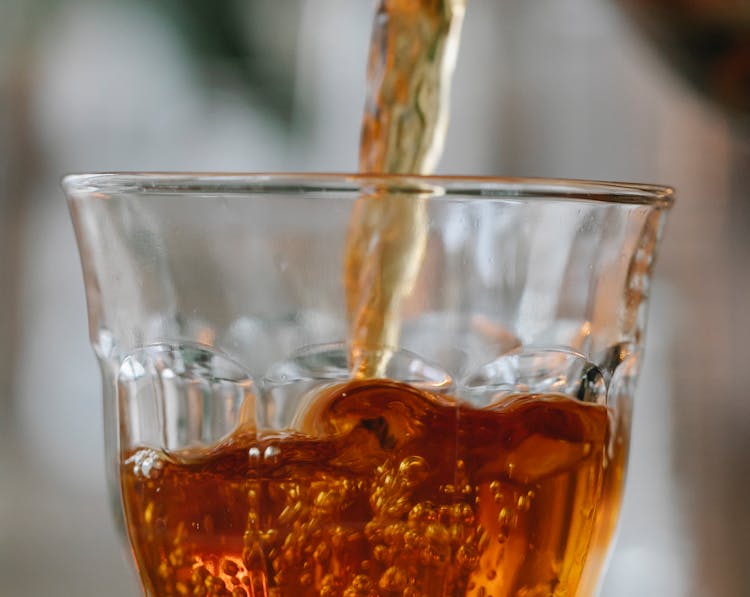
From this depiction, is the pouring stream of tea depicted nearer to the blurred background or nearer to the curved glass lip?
the curved glass lip

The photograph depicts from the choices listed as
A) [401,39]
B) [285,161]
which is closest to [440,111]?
[401,39]

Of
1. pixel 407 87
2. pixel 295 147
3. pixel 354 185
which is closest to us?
pixel 354 185

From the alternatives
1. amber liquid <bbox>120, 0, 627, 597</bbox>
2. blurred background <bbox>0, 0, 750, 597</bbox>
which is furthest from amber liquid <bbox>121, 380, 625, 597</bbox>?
blurred background <bbox>0, 0, 750, 597</bbox>

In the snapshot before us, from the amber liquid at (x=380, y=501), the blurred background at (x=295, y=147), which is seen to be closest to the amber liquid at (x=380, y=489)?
the amber liquid at (x=380, y=501)

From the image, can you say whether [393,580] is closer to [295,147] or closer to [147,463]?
[147,463]

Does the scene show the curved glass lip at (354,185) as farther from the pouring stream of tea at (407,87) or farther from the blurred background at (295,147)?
the blurred background at (295,147)

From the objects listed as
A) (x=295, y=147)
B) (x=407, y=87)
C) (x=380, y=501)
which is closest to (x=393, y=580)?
(x=380, y=501)

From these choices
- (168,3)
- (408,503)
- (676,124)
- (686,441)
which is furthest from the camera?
(168,3)

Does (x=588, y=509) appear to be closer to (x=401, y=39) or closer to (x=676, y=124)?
(x=401, y=39)
